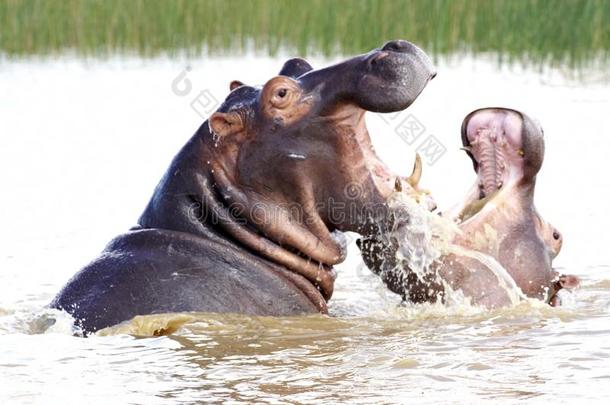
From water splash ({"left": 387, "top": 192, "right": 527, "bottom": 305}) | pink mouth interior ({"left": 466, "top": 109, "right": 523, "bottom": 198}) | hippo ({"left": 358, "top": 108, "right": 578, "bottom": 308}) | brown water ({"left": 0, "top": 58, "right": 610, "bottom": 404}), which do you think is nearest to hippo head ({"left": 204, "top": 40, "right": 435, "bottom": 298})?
water splash ({"left": 387, "top": 192, "right": 527, "bottom": 305})

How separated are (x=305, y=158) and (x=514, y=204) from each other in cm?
107

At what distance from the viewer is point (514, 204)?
622 centimetres

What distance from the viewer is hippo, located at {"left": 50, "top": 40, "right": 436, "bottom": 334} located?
5746mm

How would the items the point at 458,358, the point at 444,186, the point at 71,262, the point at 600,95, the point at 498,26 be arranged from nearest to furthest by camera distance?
the point at 458,358 → the point at 71,262 → the point at 444,186 → the point at 600,95 → the point at 498,26

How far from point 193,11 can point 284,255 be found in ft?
43.6

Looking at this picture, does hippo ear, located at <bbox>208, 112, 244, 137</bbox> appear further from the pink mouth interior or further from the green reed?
the green reed

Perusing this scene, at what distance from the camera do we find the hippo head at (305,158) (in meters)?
5.71

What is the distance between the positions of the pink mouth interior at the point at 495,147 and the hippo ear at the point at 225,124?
1.16 meters

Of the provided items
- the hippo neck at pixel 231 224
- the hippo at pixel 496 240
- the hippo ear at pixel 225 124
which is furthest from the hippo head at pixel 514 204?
the hippo ear at pixel 225 124

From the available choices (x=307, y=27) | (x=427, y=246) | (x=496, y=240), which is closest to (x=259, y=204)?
(x=427, y=246)

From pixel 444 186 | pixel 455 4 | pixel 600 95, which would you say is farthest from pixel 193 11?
pixel 444 186

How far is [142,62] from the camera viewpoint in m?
18.4

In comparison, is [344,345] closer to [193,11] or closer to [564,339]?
[564,339]

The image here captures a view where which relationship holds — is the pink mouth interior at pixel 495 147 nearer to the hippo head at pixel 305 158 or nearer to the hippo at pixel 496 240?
the hippo at pixel 496 240
